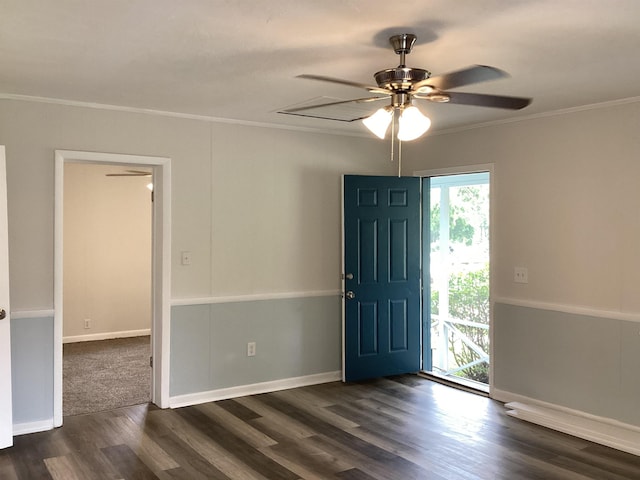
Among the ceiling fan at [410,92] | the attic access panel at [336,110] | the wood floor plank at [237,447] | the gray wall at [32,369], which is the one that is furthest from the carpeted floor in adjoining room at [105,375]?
the ceiling fan at [410,92]

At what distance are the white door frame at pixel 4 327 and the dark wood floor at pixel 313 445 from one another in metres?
0.20

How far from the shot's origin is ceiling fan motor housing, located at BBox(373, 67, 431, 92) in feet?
8.32

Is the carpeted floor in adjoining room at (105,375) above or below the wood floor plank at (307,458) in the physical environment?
above

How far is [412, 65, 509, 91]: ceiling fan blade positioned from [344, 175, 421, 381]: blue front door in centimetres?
280

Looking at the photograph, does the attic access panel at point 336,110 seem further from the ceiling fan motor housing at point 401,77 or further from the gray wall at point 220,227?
the ceiling fan motor housing at point 401,77

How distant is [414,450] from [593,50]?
8.41 feet

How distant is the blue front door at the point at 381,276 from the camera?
5355 mm

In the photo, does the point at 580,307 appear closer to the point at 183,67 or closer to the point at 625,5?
the point at 625,5

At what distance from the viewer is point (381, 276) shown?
5477 mm

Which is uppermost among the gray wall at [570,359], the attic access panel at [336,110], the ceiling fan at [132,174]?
the attic access panel at [336,110]

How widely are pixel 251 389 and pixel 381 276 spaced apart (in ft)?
5.14

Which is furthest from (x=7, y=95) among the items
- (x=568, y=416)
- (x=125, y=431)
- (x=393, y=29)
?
(x=568, y=416)

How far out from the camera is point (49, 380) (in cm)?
414

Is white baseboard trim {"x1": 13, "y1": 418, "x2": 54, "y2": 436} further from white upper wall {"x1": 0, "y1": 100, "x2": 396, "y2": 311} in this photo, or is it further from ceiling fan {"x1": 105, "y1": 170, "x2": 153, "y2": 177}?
ceiling fan {"x1": 105, "y1": 170, "x2": 153, "y2": 177}
